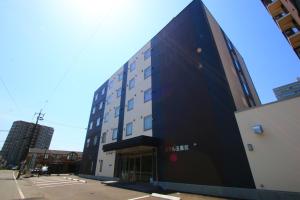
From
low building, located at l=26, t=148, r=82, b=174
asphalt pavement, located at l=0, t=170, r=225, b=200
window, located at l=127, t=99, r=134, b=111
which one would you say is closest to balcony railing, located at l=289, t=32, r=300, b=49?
asphalt pavement, located at l=0, t=170, r=225, b=200

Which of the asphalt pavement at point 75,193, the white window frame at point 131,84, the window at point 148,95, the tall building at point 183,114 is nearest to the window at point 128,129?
the tall building at point 183,114

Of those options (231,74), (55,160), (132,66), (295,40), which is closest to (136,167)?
(231,74)

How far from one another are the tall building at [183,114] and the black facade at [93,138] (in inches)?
84.0

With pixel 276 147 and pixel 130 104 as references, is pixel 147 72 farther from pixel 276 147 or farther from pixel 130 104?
pixel 276 147

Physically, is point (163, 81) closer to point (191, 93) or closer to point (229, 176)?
point (191, 93)

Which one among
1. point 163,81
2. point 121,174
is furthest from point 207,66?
point 121,174

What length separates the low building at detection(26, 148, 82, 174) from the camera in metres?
36.9

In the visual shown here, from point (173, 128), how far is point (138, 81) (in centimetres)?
1002

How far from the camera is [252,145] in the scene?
903 cm

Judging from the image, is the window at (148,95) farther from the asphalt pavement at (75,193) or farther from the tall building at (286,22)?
the tall building at (286,22)

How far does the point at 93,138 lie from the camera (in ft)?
96.2

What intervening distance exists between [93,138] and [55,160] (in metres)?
36.4

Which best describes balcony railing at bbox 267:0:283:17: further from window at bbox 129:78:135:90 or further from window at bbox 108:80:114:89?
window at bbox 108:80:114:89

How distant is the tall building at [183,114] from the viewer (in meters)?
10.5
